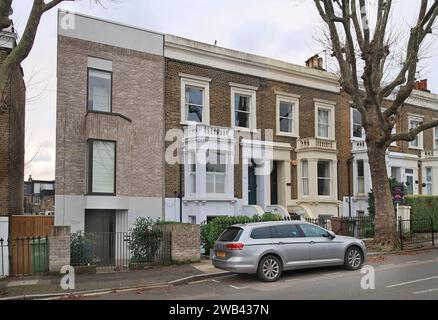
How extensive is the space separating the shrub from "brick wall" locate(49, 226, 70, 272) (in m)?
0.52

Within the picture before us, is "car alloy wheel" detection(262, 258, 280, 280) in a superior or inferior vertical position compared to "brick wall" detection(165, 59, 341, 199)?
inferior

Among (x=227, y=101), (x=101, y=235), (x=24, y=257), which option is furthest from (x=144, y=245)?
(x=227, y=101)

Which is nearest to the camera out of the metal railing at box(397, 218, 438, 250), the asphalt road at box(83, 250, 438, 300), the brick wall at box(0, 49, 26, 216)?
the asphalt road at box(83, 250, 438, 300)

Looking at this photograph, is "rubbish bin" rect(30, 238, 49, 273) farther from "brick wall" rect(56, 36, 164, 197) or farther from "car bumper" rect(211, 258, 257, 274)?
"car bumper" rect(211, 258, 257, 274)

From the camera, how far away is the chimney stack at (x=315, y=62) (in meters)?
28.7

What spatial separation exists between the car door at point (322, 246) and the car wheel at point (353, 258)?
0.23m

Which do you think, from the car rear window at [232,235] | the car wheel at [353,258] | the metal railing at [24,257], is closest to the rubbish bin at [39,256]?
the metal railing at [24,257]

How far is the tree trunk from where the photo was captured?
61.1 feet

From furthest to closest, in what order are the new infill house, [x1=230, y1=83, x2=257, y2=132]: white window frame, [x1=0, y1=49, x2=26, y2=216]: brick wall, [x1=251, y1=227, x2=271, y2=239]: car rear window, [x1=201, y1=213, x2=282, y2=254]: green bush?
[x1=230, y1=83, x2=257, y2=132]: white window frame, the new infill house, [x1=201, y1=213, x2=282, y2=254]: green bush, [x1=0, y1=49, x2=26, y2=216]: brick wall, [x1=251, y1=227, x2=271, y2=239]: car rear window

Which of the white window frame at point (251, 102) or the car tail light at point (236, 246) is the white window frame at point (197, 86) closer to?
the white window frame at point (251, 102)

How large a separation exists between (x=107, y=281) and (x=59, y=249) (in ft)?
8.20

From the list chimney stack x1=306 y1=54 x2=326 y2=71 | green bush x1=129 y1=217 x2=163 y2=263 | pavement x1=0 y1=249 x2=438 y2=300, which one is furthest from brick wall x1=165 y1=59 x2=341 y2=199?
pavement x1=0 y1=249 x2=438 y2=300

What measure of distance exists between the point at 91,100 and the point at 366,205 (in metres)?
16.1
